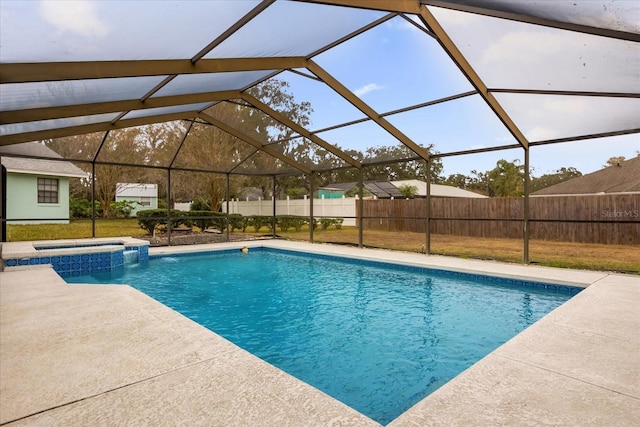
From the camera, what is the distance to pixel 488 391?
211cm

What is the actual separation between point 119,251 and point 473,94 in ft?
26.6

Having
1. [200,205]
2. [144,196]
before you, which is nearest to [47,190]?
[200,205]

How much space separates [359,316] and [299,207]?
400 inches

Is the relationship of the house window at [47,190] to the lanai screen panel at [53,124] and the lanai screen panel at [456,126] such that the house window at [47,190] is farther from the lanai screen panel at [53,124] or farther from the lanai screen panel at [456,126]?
the lanai screen panel at [456,126]

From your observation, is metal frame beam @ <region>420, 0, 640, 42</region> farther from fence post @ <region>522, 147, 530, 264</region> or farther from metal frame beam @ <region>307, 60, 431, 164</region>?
fence post @ <region>522, 147, 530, 264</region>

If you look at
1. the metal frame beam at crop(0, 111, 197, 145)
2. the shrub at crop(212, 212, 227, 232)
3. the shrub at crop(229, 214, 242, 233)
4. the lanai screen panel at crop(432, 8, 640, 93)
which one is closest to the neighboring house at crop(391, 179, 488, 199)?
the shrub at crop(229, 214, 242, 233)

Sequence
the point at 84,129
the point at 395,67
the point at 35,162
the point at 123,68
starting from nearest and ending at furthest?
the point at 123,68 → the point at 395,67 → the point at 84,129 → the point at 35,162

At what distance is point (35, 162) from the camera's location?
11414 mm

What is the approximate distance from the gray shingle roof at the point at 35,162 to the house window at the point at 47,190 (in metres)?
0.52

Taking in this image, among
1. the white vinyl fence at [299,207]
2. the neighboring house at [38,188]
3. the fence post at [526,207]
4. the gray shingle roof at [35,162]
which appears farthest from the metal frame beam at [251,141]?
the fence post at [526,207]

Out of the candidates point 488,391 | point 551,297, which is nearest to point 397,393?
point 488,391

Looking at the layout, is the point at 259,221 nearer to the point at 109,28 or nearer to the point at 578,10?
the point at 109,28

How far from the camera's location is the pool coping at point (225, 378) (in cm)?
179

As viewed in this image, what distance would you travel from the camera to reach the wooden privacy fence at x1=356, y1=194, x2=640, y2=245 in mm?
9062
